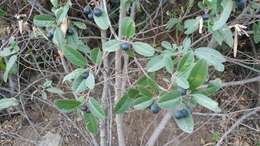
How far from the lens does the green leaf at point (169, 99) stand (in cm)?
107

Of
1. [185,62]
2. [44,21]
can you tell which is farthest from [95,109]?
[44,21]

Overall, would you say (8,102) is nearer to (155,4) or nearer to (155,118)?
(155,118)

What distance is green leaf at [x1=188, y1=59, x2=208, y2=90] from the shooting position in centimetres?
105

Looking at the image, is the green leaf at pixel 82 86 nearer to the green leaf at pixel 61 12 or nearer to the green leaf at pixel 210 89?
the green leaf at pixel 61 12

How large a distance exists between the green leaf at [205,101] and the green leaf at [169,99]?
1.6 inches

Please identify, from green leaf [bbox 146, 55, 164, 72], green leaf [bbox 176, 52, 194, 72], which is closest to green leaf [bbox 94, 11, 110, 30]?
green leaf [bbox 146, 55, 164, 72]

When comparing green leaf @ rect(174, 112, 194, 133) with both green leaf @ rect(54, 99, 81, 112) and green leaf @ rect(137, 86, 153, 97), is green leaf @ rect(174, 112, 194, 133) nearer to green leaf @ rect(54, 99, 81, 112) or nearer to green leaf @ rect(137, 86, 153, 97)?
green leaf @ rect(137, 86, 153, 97)

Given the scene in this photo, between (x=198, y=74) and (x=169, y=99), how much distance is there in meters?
0.09

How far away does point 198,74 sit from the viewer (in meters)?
1.06

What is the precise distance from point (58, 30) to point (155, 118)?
0.81 m

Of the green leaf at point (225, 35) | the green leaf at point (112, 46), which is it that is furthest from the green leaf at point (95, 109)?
the green leaf at point (225, 35)

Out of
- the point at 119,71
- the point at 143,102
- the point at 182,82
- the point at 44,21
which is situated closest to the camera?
the point at 182,82

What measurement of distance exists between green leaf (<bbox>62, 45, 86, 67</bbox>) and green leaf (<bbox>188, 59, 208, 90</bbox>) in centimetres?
35

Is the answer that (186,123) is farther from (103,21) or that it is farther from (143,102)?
(103,21)
